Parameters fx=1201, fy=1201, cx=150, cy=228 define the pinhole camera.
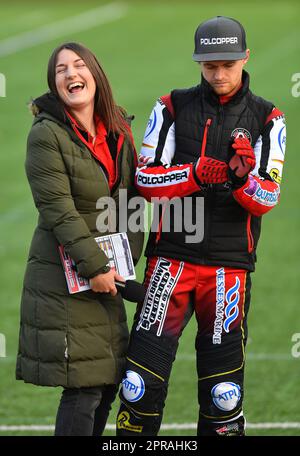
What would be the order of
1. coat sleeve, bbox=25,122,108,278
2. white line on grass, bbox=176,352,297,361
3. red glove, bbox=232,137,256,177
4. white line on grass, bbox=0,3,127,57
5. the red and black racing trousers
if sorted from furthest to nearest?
white line on grass, bbox=0,3,127,57, white line on grass, bbox=176,352,297,361, the red and black racing trousers, coat sleeve, bbox=25,122,108,278, red glove, bbox=232,137,256,177

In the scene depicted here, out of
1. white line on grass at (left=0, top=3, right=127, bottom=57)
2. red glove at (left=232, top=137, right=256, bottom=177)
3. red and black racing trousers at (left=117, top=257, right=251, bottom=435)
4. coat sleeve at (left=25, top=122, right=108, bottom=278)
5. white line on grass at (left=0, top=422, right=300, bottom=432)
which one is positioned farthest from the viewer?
white line on grass at (left=0, top=3, right=127, bottom=57)

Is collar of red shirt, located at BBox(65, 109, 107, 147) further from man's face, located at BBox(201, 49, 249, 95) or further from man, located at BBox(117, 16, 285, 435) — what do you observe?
man's face, located at BBox(201, 49, 249, 95)

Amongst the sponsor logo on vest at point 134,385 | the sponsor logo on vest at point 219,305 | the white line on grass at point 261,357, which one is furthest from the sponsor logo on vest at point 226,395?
the white line on grass at point 261,357

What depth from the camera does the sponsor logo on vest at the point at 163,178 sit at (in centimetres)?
573

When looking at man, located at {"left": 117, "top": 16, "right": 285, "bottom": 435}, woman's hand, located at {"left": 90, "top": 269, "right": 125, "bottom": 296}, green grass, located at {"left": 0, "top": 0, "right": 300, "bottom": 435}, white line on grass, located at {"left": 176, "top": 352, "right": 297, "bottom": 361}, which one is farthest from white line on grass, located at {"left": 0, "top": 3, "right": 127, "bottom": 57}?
woman's hand, located at {"left": 90, "top": 269, "right": 125, "bottom": 296}

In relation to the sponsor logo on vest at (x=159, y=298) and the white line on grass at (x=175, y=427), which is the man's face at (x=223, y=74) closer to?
the sponsor logo on vest at (x=159, y=298)

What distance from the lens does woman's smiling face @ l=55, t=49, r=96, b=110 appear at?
5730mm

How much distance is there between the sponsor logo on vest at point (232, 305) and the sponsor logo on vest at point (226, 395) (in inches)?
10.7

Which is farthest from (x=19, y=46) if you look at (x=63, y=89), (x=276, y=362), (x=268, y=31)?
(x=63, y=89)

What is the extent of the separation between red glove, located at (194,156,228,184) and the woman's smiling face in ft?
2.13

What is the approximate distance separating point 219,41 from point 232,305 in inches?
50.9

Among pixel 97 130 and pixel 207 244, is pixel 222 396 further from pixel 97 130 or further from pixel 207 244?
pixel 97 130
